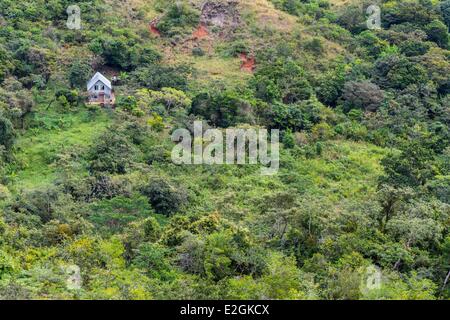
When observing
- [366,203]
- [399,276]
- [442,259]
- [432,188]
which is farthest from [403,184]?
[399,276]

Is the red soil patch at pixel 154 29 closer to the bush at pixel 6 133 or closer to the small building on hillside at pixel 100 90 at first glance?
the small building on hillside at pixel 100 90

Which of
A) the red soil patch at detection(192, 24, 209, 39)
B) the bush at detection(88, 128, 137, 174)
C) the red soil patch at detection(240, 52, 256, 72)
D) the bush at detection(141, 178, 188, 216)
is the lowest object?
the bush at detection(141, 178, 188, 216)

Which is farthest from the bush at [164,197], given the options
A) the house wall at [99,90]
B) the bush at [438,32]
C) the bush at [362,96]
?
the bush at [438,32]

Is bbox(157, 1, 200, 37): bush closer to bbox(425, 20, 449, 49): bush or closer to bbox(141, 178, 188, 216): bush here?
bbox(425, 20, 449, 49): bush

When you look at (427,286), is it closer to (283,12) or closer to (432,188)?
(432,188)

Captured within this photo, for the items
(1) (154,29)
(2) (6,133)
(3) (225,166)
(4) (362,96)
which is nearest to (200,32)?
(1) (154,29)

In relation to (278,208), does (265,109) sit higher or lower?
higher

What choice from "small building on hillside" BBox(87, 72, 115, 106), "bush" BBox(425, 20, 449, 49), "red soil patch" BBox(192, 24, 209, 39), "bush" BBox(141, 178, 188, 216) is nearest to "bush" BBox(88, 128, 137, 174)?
"bush" BBox(141, 178, 188, 216)
